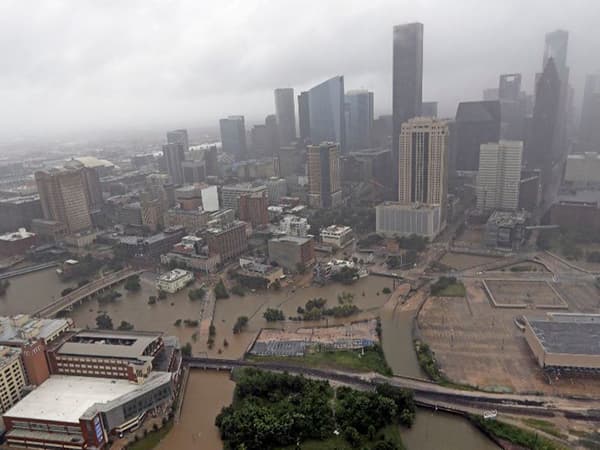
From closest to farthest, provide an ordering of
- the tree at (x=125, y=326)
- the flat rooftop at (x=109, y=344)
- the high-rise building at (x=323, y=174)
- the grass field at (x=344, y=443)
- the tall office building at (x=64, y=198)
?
the grass field at (x=344, y=443), the flat rooftop at (x=109, y=344), the tree at (x=125, y=326), the tall office building at (x=64, y=198), the high-rise building at (x=323, y=174)

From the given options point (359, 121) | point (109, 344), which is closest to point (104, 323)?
point (109, 344)

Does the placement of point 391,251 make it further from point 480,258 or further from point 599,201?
point 599,201

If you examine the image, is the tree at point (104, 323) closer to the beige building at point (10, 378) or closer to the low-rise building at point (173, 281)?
the low-rise building at point (173, 281)

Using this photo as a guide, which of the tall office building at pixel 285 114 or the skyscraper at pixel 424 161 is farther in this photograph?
the tall office building at pixel 285 114

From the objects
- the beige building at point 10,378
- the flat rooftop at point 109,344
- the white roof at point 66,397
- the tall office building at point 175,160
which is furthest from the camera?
the tall office building at point 175,160

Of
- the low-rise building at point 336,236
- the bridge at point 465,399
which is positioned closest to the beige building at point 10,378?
the bridge at point 465,399

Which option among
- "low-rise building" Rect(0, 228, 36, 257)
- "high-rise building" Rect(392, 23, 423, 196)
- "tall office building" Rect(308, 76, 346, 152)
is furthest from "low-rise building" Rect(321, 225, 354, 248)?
"tall office building" Rect(308, 76, 346, 152)

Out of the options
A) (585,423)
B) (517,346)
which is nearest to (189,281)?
(517,346)
